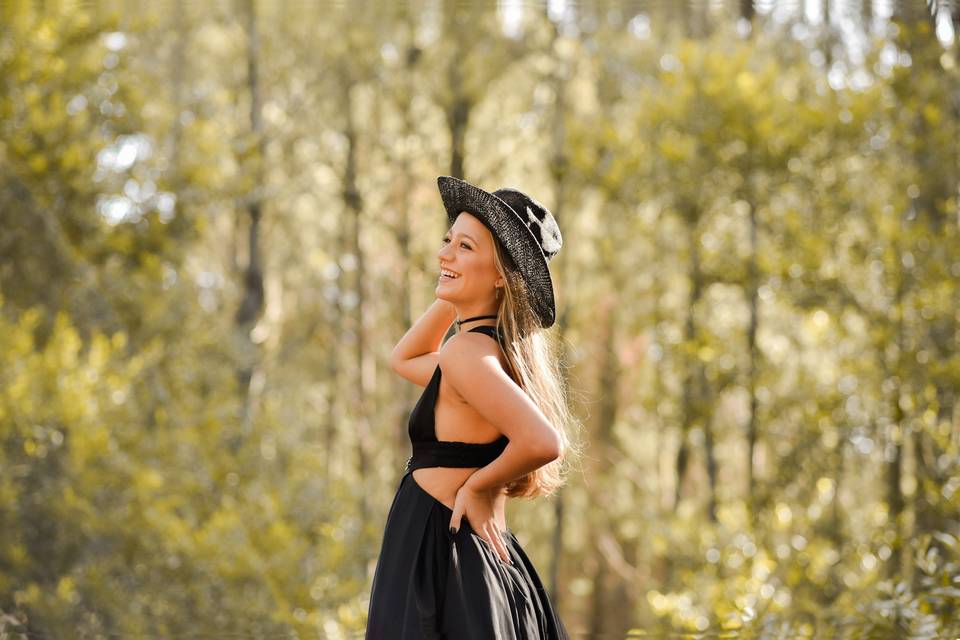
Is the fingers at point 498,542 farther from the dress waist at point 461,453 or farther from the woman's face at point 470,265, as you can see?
the woman's face at point 470,265

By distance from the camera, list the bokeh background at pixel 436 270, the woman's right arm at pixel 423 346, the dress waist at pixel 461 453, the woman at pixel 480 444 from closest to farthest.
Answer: the woman at pixel 480 444, the dress waist at pixel 461 453, the woman's right arm at pixel 423 346, the bokeh background at pixel 436 270

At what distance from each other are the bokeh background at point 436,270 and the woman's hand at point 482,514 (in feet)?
5.40

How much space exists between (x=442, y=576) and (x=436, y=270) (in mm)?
5604

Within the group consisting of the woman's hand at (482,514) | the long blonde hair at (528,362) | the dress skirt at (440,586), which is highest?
the long blonde hair at (528,362)

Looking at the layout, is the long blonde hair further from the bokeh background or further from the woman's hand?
the bokeh background

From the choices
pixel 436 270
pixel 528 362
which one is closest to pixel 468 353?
pixel 528 362

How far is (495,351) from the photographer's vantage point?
1.71 metres

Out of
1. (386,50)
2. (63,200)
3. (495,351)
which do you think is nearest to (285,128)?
(386,50)

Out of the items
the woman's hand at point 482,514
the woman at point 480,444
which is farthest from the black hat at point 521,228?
the woman's hand at point 482,514

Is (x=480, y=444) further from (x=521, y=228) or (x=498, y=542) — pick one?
(x=521, y=228)

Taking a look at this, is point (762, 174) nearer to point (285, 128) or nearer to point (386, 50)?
point (386, 50)

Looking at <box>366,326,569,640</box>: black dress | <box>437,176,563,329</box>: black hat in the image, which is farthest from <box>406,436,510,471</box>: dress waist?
<box>437,176,563,329</box>: black hat

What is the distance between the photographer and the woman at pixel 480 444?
162cm

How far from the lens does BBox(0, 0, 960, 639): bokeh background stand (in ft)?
17.0
